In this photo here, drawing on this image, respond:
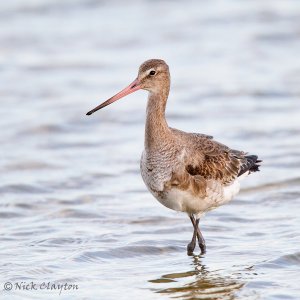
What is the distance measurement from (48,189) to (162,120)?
3.05 metres

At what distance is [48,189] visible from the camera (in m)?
11.6

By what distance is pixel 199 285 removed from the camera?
8.20 meters

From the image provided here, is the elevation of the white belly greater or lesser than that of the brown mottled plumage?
lesser

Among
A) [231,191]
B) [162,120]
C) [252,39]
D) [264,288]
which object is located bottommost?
[264,288]

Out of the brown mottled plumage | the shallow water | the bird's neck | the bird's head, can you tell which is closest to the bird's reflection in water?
the shallow water

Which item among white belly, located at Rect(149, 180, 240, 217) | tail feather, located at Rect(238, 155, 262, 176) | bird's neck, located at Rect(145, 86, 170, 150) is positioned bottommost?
white belly, located at Rect(149, 180, 240, 217)

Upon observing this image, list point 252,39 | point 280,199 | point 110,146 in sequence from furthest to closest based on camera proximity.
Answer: point 252,39
point 110,146
point 280,199

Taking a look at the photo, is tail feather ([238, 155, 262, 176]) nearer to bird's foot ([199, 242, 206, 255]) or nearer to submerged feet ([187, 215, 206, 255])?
submerged feet ([187, 215, 206, 255])

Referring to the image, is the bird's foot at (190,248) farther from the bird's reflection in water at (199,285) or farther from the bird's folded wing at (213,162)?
the bird's folded wing at (213,162)

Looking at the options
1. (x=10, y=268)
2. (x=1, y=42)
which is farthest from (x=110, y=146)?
(x=1, y=42)

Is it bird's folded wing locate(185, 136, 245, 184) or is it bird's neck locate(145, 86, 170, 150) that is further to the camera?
bird's folded wing locate(185, 136, 245, 184)

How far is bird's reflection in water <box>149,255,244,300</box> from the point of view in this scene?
797 centimetres

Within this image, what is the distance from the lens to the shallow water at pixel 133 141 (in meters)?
8.55

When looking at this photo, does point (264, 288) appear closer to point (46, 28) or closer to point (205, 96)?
point (205, 96)
